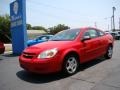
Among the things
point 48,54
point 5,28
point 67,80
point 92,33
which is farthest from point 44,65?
point 5,28

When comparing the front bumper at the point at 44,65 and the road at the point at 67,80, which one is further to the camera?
the front bumper at the point at 44,65

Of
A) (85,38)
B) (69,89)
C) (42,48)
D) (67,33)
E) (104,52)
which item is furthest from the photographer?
(104,52)

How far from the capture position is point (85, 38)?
261 inches

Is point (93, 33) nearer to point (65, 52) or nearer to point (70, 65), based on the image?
point (70, 65)

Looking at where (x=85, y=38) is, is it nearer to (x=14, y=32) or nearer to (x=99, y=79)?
(x=99, y=79)

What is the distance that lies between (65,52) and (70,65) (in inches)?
20.5

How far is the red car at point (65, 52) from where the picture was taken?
17.9 feet

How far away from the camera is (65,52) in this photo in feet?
18.9

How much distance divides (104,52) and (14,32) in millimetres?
7617

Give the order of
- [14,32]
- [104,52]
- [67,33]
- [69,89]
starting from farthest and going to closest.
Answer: [14,32] → [104,52] → [67,33] → [69,89]

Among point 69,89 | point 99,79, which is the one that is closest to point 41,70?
point 69,89

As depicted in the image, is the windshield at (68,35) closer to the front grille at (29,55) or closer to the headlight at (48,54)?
the headlight at (48,54)

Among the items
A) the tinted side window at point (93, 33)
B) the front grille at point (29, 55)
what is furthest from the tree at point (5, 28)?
the front grille at point (29, 55)

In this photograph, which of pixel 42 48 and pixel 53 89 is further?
pixel 42 48
